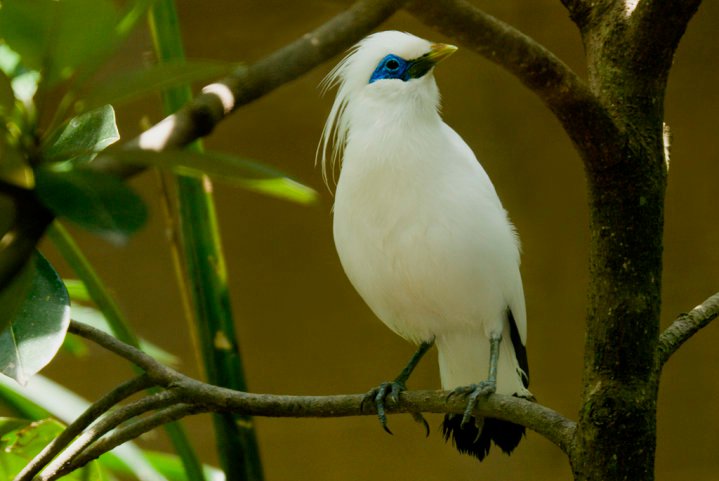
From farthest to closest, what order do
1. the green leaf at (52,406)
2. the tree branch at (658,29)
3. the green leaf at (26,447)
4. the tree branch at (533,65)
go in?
the green leaf at (52,406) → the green leaf at (26,447) → the tree branch at (658,29) → the tree branch at (533,65)

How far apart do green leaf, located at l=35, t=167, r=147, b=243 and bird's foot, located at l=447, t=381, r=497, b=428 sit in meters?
0.95

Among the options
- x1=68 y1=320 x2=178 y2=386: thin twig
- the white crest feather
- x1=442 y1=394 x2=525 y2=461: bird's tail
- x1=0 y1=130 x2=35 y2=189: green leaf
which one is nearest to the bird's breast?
the white crest feather

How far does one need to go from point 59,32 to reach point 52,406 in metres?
1.32

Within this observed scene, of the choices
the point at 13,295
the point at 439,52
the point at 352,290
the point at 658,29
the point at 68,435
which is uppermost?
the point at 352,290

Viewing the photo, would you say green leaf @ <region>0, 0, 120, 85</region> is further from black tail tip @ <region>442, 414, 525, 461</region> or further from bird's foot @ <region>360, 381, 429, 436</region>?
black tail tip @ <region>442, 414, 525, 461</region>

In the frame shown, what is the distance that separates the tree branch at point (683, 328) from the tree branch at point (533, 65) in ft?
0.86

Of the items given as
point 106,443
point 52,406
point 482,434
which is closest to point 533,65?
point 106,443

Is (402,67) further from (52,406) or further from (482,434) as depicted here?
(52,406)

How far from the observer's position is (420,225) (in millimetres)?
1456

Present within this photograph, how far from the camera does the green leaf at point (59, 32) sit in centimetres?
35

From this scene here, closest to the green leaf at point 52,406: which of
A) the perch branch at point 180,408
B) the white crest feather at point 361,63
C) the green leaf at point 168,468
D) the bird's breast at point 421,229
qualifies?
the green leaf at point 168,468

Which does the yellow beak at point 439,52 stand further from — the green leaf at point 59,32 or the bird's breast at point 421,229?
the green leaf at point 59,32

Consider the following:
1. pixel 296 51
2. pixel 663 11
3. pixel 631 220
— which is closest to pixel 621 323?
pixel 631 220

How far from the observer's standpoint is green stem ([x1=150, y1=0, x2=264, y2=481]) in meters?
1.38
